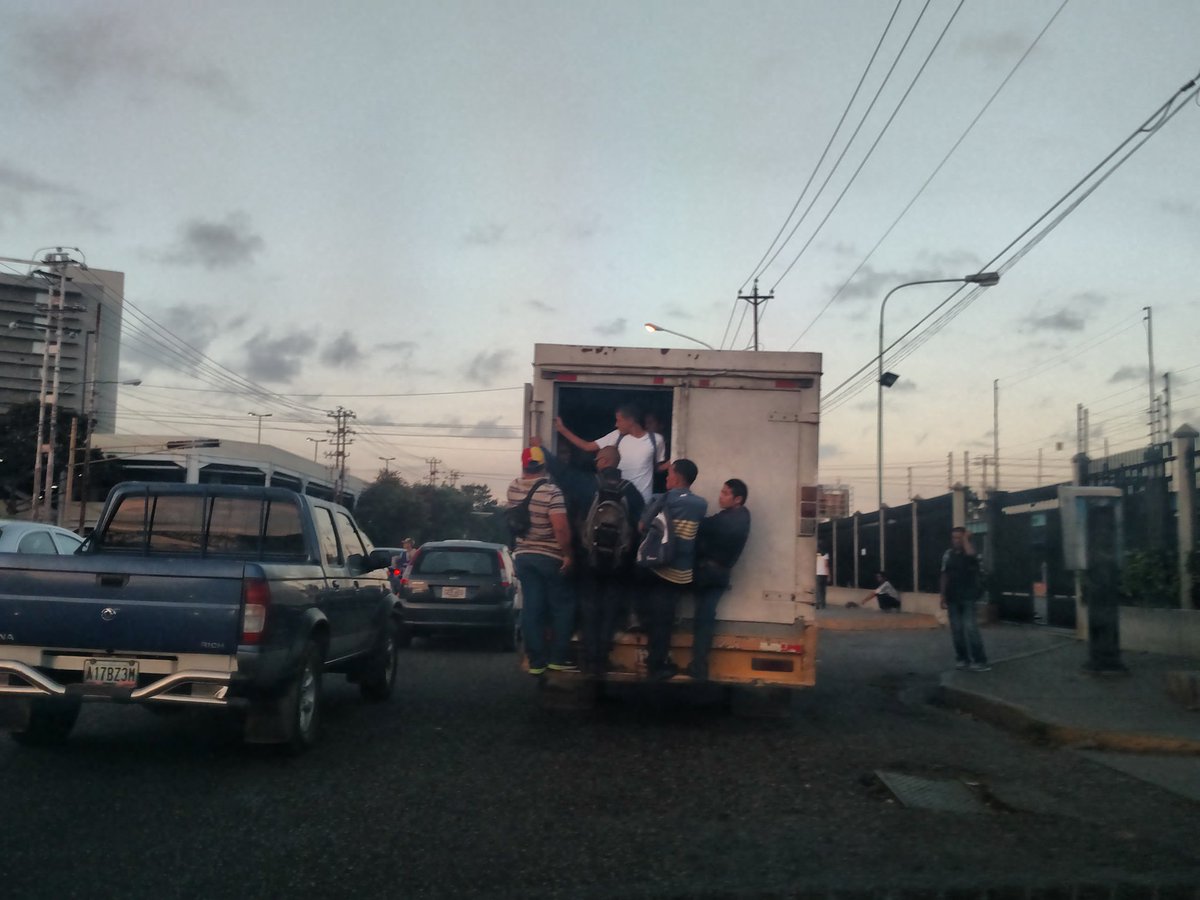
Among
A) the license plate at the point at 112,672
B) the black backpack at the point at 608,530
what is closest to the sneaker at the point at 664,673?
the black backpack at the point at 608,530

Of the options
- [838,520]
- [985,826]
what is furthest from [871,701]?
[838,520]

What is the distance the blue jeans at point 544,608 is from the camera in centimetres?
923

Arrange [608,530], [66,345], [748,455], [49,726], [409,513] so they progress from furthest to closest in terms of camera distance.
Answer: [66,345] → [409,513] → [748,455] → [608,530] → [49,726]

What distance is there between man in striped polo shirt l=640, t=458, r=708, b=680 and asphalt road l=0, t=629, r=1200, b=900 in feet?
2.38

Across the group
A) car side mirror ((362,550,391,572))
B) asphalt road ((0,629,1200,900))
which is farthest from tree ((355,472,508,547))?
asphalt road ((0,629,1200,900))

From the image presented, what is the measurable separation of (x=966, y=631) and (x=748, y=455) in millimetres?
5293

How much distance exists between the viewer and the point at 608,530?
9.00m

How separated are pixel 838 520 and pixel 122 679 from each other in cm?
2921

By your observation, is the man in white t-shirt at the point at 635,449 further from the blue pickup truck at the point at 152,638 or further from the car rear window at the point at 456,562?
the car rear window at the point at 456,562

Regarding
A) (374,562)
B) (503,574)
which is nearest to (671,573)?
(374,562)

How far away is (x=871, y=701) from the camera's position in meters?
11.7

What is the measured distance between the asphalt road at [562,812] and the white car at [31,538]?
143 inches

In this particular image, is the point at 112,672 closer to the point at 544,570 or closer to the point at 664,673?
the point at 544,570

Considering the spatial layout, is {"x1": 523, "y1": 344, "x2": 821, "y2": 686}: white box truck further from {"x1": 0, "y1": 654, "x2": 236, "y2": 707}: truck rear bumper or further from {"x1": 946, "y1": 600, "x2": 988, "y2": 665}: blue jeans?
{"x1": 946, "y1": 600, "x2": 988, "y2": 665}: blue jeans
